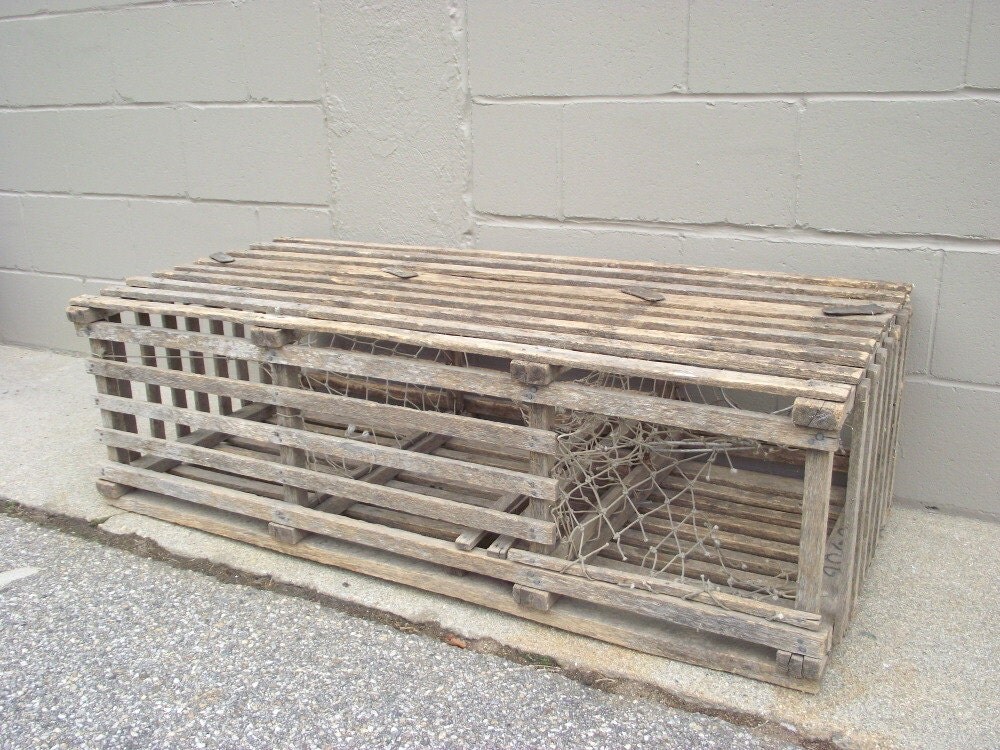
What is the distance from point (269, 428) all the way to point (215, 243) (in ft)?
6.56

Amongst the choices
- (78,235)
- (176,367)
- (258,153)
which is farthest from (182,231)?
(176,367)

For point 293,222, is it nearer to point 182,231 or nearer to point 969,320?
point 182,231

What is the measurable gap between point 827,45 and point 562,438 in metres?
1.68

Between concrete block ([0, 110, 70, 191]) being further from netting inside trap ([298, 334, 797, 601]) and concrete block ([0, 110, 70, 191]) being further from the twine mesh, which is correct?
netting inside trap ([298, 334, 797, 601])

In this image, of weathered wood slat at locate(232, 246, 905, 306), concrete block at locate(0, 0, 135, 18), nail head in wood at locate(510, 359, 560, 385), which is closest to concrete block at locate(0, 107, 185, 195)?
concrete block at locate(0, 0, 135, 18)

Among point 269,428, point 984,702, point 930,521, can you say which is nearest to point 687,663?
point 984,702

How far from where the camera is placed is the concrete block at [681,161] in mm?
3242

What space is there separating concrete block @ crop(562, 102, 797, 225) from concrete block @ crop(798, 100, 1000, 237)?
0.10 m

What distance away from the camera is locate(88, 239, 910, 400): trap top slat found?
2.41 meters

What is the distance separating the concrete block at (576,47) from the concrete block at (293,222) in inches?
40.8

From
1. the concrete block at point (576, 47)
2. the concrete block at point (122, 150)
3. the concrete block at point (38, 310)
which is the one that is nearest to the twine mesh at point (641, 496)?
the concrete block at point (576, 47)

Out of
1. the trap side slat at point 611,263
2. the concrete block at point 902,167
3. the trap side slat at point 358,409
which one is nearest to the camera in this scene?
the trap side slat at point 358,409

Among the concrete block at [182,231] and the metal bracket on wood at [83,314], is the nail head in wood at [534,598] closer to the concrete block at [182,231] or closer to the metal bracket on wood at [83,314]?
the metal bracket on wood at [83,314]

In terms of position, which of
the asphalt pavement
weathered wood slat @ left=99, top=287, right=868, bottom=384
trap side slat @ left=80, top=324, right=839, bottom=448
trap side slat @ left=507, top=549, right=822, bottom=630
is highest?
weathered wood slat @ left=99, top=287, right=868, bottom=384
